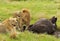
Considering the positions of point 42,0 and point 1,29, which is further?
point 42,0

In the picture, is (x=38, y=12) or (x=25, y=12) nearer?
(x=25, y=12)

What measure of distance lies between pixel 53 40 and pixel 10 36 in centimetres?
241

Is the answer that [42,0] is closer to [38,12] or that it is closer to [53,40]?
[38,12]

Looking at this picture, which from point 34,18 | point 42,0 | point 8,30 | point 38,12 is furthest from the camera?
point 42,0

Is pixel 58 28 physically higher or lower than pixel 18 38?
lower

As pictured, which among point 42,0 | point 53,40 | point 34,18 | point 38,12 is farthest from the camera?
point 42,0

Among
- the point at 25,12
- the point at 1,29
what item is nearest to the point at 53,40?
the point at 1,29

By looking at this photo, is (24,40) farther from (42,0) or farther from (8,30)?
(42,0)

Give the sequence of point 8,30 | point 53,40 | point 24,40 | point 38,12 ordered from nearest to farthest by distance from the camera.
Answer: point 24,40
point 8,30
point 53,40
point 38,12

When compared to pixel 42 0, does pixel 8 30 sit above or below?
above

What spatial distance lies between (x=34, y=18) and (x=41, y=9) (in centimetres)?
294

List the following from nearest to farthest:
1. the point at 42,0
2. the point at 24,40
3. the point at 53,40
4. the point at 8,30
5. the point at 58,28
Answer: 1. the point at 24,40
2. the point at 8,30
3. the point at 53,40
4. the point at 58,28
5. the point at 42,0

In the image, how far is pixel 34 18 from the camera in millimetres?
18391

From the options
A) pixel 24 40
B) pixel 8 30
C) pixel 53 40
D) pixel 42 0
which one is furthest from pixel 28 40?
pixel 42 0
